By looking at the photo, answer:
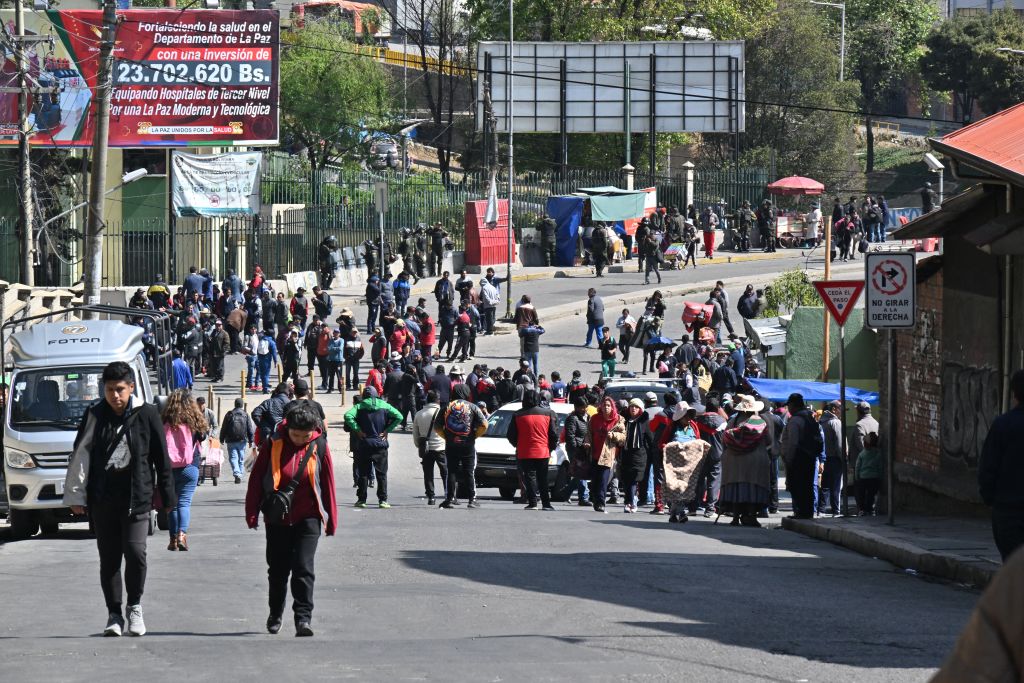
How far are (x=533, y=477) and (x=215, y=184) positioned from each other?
2618 cm

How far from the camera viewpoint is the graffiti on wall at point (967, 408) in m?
15.8

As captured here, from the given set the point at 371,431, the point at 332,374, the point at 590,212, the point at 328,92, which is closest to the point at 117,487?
the point at 371,431

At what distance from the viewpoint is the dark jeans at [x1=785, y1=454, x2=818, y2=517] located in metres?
17.6

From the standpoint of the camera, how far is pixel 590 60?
6072cm

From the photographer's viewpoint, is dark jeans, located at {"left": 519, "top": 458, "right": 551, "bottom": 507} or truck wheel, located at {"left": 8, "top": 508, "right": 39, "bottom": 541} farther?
dark jeans, located at {"left": 519, "top": 458, "right": 551, "bottom": 507}

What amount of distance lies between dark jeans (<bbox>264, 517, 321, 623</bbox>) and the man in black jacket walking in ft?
2.20

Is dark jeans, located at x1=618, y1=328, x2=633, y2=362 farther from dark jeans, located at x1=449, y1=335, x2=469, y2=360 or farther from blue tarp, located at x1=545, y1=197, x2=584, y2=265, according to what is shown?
blue tarp, located at x1=545, y1=197, x2=584, y2=265

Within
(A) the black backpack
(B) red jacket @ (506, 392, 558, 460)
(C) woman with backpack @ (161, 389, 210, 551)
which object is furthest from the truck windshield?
(A) the black backpack

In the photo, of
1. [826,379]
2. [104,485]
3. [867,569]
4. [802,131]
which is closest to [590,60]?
[802,131]

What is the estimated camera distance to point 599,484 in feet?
65.3

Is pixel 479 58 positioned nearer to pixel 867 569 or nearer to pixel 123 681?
pixel 867 569

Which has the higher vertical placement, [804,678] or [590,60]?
[590,60]

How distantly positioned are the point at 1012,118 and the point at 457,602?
7614mm

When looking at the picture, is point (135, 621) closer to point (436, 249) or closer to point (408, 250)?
point (408, 250)
